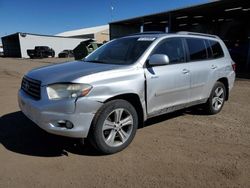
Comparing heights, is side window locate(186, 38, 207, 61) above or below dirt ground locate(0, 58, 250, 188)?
above

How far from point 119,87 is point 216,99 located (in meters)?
3.17

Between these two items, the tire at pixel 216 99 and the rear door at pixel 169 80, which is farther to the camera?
the tire at pixel 216 99

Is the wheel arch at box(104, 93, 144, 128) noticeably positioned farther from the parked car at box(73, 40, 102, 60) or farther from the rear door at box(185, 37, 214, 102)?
the parked car at box(73, 40, 102, 60)

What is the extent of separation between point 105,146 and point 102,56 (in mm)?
1875

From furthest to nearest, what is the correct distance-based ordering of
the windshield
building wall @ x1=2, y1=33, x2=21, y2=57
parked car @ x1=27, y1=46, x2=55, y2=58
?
building wall @ x1=2, y1=33, x2=21, y2=57 < parked car @ x1=27, y1=46, x2=55, y2=58 < the windshield

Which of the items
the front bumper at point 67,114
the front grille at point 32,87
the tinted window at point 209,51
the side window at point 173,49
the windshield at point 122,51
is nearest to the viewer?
the front bumper at point 67,114

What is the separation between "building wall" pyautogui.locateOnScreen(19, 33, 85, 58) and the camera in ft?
151

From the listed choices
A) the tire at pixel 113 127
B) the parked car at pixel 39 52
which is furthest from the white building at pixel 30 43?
the tire at pixel 113 127

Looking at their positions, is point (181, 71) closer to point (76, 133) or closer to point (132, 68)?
point (132, 68)

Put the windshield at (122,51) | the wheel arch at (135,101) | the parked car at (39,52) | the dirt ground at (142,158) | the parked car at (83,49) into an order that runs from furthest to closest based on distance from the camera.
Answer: the parked car at (39,52) < the parked car at (83,49) < the windshield at (122,51) < the wheel arch at (135,101) < the dirt ground at (142,158)

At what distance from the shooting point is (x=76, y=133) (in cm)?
361

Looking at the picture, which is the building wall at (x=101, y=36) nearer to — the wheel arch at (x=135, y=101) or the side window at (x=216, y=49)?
the side window at (x=216, y=49)

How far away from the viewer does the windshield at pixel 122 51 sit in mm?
4550

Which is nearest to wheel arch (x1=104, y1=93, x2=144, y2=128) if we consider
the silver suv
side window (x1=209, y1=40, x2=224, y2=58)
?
the silver suv
